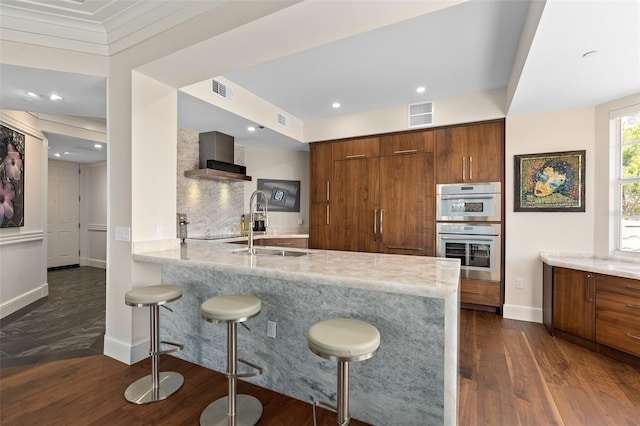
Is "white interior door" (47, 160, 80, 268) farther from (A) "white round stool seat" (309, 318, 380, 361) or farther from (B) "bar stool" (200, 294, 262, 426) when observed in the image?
(A) "white round stool seat" (309, 318, 380, 361)

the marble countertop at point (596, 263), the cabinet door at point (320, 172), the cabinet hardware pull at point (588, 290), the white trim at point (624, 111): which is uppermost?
the white trim at point (624, 111)

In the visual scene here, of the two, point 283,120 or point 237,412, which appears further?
point 283,120

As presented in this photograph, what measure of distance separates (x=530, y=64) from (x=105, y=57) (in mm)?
3614

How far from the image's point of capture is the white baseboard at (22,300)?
140 inches

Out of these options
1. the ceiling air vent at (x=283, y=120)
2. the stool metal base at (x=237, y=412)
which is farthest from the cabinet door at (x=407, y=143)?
the stool metal base at (x=237, y=412)

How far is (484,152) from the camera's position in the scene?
379 cm

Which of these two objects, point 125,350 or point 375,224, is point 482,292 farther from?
point 125,350

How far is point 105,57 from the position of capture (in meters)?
2.57

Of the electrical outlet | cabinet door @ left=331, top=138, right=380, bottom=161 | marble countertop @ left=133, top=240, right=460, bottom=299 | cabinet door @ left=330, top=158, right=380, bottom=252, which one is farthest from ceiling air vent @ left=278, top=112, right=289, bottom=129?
the electrical outlet

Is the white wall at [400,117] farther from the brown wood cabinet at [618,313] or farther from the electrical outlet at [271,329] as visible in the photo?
the electrical outlet at [271,329]

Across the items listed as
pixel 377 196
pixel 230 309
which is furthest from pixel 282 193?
pixel 230 309

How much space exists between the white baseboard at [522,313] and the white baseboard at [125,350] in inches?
158

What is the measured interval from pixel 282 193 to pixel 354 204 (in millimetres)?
1637

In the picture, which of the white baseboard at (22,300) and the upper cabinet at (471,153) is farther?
the upper cabinet at (471,153)
